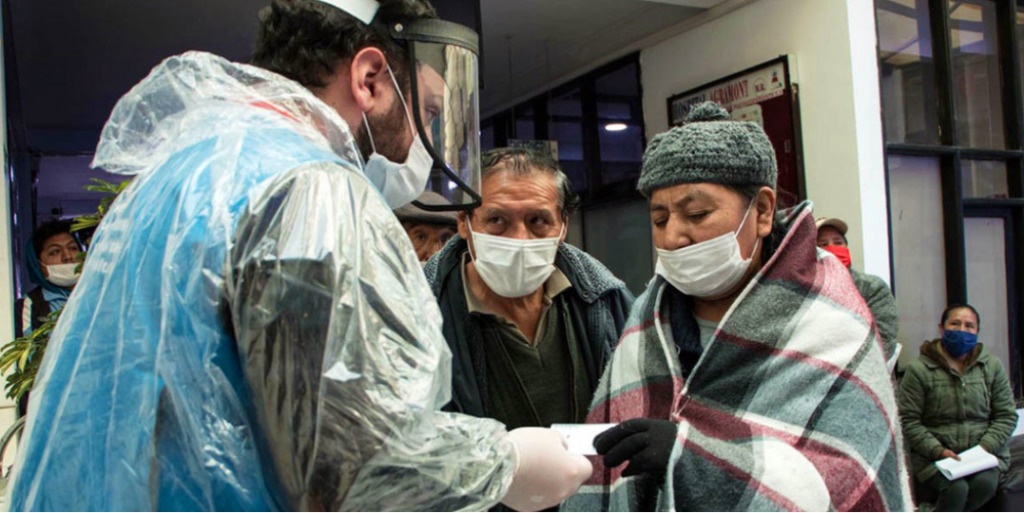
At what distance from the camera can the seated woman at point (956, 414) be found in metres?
5.22

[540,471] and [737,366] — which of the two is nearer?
[540,471]

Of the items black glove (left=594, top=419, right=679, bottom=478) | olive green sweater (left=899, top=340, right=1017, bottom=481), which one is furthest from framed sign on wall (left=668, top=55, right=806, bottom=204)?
black glove (left=594, top=419, right=679, bottom=478)

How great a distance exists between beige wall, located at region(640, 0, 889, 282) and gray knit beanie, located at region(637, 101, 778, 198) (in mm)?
4448

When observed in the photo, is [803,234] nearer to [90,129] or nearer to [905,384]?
[905,384]

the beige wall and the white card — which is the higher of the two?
the beige wall

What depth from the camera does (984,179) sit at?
7066mm

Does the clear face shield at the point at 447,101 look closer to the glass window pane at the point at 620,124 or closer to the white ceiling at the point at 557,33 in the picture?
the white ceiling at the point at 557,33

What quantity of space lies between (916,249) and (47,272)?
241 inches

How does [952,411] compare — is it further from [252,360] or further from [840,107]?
[252,360]

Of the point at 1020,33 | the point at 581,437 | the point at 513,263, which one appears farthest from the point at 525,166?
the point at 1020,33

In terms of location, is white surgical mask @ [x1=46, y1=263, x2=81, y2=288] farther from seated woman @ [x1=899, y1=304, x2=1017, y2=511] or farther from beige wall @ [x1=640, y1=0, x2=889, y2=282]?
seated woman @ [x1=899, y1=304, x2=1017, y2=511]

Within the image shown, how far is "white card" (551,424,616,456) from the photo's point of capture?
4.99ft

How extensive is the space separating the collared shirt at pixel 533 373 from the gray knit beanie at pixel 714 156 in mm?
687

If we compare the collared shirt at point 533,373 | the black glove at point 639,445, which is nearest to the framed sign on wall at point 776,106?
the collared shirt at point 533,373
